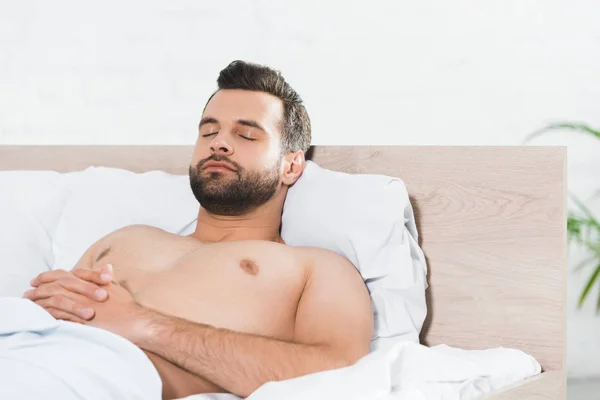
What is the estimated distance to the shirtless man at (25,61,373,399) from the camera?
1.33m

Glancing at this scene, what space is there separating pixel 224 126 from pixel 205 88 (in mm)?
865

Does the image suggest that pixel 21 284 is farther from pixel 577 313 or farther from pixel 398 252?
pixel 577 313

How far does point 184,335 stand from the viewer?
134cm

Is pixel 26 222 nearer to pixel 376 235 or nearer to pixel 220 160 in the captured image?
pixel 220 160

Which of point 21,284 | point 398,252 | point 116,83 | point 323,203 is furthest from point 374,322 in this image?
point 116,83

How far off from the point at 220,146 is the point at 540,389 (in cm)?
82

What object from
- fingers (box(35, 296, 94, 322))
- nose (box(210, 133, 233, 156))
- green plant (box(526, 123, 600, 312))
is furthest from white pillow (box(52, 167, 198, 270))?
green plant (box(526, 123, 600, 312))

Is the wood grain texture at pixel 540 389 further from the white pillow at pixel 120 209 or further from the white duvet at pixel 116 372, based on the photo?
the white pillow at pixel 120 209

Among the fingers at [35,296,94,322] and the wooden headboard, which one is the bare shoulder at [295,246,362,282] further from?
the fingers at [35,296,94,322]

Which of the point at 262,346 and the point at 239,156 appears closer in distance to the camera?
the point at 262,346

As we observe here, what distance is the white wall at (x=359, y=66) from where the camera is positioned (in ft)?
7.81

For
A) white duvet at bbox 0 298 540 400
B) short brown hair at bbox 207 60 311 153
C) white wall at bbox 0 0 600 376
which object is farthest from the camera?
white wall at bbox 0 0 600 376

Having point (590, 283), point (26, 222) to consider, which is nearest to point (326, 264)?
point (26, 222)

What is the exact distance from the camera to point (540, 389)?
4.96 feet
